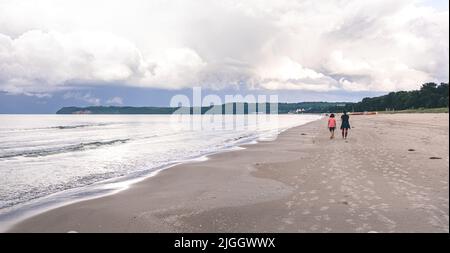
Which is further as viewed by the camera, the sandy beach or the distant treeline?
the distant treeline

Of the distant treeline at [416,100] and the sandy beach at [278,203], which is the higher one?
the distant treeline at [416,100]

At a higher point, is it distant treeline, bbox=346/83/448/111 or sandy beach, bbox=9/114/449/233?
distant treeline, bbox=346/83/448/111

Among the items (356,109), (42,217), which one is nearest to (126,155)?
(42,217)

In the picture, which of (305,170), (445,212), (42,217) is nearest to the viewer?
(445,212)

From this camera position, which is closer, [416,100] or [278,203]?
[278,203]

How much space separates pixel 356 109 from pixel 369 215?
178661 millimetres

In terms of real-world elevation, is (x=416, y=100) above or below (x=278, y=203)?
above

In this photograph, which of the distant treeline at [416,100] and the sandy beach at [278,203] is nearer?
the sandy beach at [278,203]

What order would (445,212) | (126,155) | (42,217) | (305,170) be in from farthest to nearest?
(126,155), (305,170), (42,217), (445,212)

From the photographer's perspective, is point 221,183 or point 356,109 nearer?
point 221,183

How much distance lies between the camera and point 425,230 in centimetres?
597

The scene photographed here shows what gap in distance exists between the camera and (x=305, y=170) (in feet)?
44.0
